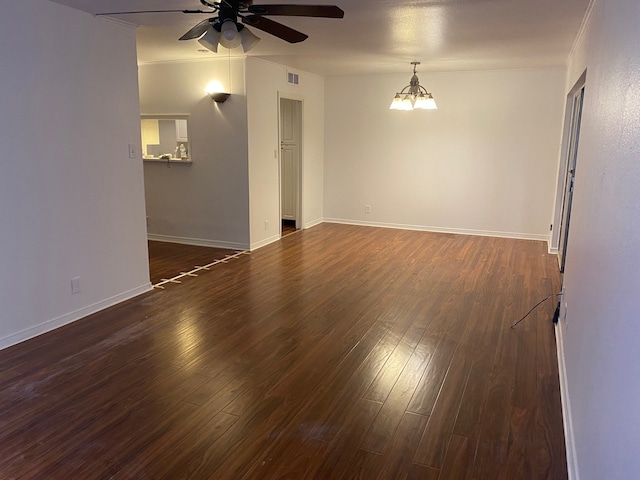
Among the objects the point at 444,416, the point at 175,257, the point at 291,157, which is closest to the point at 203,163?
A: the point at 175,257

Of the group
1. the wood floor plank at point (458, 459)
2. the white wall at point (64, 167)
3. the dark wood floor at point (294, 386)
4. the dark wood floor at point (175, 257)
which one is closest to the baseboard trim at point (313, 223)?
the dark wood floor at point (175, 257)

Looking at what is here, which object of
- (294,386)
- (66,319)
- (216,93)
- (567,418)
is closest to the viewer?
(567,418)

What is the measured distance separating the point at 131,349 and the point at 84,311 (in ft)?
2.84

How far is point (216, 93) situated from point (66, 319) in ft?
10.5

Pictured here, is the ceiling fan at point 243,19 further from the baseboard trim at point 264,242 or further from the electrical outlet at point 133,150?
the baseboard trim at point 264,242

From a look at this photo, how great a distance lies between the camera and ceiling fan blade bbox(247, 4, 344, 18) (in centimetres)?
260

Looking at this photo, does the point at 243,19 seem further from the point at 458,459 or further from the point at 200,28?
the point at 458,459

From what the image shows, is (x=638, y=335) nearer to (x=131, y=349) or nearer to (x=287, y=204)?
(x=131, y=349)

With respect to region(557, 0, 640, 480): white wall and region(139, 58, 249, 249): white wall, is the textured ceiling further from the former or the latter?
region(557, 0, 640, 480): white wall

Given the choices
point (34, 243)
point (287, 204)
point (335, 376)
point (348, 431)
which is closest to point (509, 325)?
point (335, 376)

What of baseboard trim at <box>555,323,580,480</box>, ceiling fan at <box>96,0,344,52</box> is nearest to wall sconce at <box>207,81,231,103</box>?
ceiling fan at <box>96,0,344,52</box>

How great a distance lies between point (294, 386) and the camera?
2.80m

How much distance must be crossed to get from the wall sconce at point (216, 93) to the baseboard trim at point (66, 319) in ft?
8.05

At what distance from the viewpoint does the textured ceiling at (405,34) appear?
3408 mm
